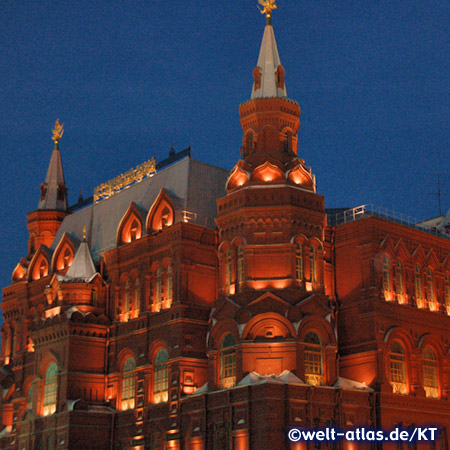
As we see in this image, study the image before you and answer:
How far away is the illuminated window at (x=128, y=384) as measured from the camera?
6750 cm

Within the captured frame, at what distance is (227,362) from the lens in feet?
197

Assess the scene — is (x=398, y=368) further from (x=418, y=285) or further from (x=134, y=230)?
(x=134, y=230)

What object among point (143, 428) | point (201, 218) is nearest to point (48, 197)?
point (201, 218)

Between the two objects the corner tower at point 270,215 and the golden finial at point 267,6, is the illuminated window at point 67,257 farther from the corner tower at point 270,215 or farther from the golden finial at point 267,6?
the golden finial at point 267,6

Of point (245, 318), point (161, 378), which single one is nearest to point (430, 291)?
point (245, 318)

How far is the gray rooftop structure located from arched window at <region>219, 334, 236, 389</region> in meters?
11.4

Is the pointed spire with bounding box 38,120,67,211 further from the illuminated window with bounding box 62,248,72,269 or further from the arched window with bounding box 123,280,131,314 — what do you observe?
the arched window with bounding box 123,280,131,314

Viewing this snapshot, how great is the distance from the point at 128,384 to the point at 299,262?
17129mm

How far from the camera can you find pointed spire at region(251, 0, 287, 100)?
6719 centimetres

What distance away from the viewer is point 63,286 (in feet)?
234

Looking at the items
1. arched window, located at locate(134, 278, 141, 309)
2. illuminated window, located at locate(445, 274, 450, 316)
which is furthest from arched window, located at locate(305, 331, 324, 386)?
arched window, located at locate(134, 278, 141, 309)

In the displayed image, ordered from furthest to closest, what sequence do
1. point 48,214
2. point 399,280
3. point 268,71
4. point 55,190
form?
point 55,190 → point 48,214 → point 268,71 → point 399,280

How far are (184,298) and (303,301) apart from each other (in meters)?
9.55

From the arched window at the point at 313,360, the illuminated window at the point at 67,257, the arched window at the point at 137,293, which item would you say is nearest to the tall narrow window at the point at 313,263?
the arched window at the point at 313,360
